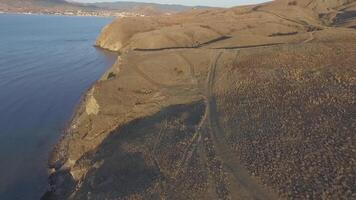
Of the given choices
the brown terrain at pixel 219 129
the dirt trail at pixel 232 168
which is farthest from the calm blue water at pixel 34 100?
the dirt trail at pixel 232 168

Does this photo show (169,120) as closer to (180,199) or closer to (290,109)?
(290,109)

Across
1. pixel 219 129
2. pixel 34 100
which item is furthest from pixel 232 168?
pixel 34 100

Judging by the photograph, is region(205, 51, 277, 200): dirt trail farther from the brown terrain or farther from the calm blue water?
the calm blue water

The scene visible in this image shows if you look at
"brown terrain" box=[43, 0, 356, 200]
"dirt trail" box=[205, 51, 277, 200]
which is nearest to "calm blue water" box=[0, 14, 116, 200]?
"brown terrain" box=[43, 0, 356, 200]

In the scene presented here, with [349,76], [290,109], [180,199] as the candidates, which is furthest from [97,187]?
[349,76]

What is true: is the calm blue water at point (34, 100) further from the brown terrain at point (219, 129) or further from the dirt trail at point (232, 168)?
the dirt trail at point (232, 168)
